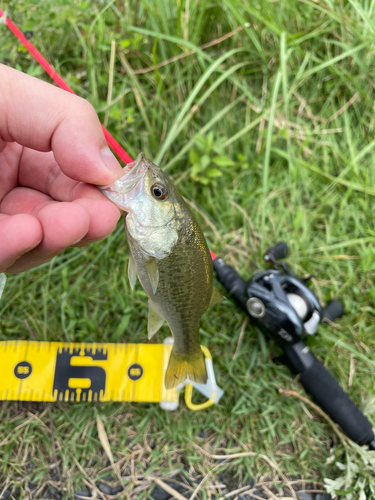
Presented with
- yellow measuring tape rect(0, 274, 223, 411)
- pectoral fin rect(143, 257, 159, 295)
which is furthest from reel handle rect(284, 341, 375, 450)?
Answer: pectoral fin rect(143, 257, 159, 295)

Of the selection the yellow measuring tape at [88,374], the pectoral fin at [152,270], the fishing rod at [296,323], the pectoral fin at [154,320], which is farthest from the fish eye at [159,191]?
the yellow measuring tape at [88,374]

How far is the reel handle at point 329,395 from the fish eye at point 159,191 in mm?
1685

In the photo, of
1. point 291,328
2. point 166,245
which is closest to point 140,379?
point 291,328

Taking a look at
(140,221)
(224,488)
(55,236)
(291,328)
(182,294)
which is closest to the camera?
(55,236)

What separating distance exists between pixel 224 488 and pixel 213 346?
1.04 meters

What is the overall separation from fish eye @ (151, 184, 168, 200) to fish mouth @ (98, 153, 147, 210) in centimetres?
→ 7

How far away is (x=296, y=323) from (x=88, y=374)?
5.25 ft

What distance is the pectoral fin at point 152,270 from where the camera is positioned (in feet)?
5.44

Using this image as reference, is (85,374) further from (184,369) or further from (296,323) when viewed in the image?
(296,323)

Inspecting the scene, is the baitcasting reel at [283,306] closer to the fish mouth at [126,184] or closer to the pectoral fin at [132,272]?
the pectoral fin at [132,272]

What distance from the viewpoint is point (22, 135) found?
5.43ft

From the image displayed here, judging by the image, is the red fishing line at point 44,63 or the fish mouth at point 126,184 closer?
the fish mouth at point 126,184

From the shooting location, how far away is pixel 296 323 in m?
2.31

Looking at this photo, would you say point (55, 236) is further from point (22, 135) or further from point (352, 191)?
point (352, 191)
